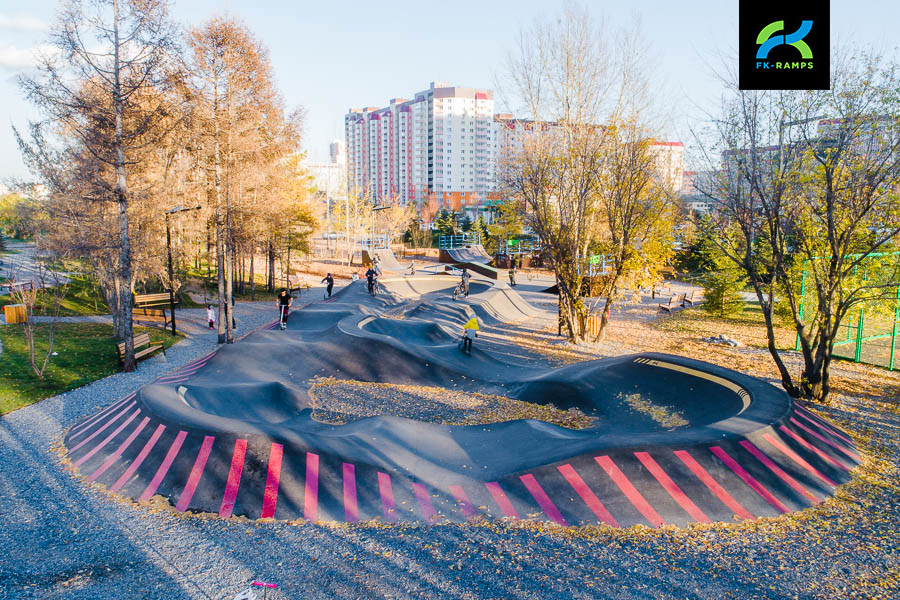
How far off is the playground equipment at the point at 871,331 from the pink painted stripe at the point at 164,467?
14800 millimetres

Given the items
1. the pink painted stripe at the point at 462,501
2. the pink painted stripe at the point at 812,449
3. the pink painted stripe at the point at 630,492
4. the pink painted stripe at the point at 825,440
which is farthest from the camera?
the pink painted stripe at the point at 825,440

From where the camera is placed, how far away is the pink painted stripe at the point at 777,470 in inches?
298

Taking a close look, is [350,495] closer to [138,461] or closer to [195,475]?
[195,475]

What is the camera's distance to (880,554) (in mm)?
6266

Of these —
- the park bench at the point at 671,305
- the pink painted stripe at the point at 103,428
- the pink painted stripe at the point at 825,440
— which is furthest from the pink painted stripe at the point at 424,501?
the park bench at the point at 671,305

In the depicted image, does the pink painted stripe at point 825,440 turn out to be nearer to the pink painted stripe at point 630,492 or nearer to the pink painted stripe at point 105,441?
the pink painted stripe at point 630,492

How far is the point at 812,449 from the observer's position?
28.3 ft

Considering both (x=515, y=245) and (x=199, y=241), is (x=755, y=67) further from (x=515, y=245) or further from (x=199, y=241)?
(x=515, y=245)

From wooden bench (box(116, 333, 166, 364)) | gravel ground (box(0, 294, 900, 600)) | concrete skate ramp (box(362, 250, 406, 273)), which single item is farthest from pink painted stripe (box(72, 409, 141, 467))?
concrete skate ramp (box(362, 250, 406, 273))

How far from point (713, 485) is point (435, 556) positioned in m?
4.13

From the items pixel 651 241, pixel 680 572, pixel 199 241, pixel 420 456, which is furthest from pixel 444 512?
pixel 199 241

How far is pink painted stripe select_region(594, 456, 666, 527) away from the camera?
697cm

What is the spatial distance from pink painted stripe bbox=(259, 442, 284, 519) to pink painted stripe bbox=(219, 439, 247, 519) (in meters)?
0.40

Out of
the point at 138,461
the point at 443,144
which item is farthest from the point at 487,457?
the point at 443,144
